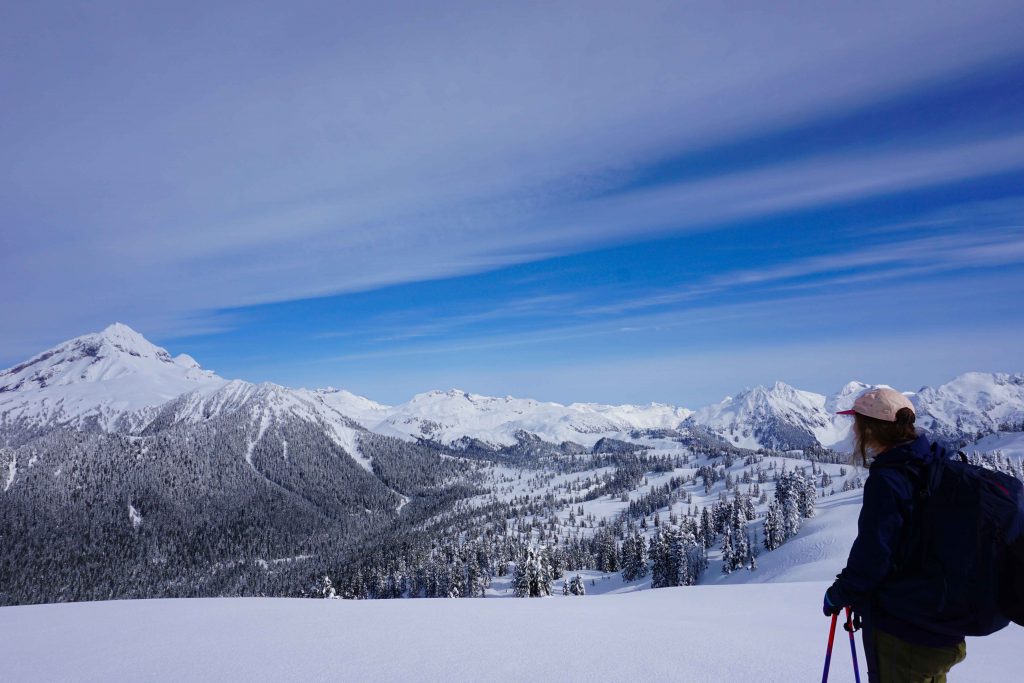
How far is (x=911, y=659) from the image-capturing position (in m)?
4.88

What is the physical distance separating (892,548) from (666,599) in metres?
14.2

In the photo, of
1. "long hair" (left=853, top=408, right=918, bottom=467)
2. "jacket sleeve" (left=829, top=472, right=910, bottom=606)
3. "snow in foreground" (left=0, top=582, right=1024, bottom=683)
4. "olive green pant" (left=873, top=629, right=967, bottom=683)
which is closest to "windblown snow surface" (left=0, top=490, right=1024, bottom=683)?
"snow in foreground" (left=0, top=582, right=1024, bottom=683)

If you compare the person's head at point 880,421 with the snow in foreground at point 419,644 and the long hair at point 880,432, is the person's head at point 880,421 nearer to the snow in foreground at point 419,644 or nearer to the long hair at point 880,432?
the long hair at point 880,432

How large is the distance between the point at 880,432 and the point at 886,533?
1.14 meters

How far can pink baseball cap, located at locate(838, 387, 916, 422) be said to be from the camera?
5168 millimetres

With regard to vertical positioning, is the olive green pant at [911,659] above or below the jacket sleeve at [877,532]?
below

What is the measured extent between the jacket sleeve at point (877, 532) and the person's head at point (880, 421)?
651mm

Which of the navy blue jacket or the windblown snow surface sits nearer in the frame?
the navy blue jacket

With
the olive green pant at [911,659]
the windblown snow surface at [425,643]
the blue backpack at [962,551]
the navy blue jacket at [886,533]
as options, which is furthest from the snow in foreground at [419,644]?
the blue backpack at [962,551]

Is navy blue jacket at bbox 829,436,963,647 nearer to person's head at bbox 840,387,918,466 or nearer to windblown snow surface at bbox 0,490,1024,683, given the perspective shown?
person's head at bbox 840,387,918,466

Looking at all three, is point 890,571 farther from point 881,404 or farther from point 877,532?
point 881,404

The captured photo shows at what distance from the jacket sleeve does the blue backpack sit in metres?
0.17

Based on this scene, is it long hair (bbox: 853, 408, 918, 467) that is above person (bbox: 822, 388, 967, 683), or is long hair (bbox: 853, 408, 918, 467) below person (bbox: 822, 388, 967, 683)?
above

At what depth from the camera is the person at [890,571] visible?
4.69m
